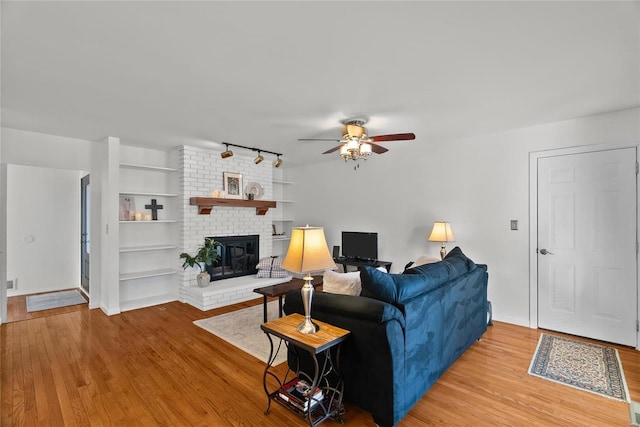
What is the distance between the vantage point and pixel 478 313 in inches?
126

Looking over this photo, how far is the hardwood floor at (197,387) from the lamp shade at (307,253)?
1.03m

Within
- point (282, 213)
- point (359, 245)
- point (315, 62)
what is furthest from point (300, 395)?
point (282, 213)

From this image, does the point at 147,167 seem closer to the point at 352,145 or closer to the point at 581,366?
the point at 352,145

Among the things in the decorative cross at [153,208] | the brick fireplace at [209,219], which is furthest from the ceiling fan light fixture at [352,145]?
the decorative cross at [153,208]

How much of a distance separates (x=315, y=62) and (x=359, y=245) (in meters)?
3.49

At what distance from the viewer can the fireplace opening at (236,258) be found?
5.26m

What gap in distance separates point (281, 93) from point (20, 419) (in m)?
3.08

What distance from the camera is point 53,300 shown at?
490cm

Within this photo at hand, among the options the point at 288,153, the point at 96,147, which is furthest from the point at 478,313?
the point at 96,147

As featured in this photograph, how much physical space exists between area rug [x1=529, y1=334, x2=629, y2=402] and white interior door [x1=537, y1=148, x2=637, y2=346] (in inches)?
12.2

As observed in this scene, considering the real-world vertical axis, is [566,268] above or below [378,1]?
below

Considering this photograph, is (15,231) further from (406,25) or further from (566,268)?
(566,268)

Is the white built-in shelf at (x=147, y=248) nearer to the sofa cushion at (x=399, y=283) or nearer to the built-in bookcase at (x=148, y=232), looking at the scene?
the built-in bookcase at (x=148, y=232)

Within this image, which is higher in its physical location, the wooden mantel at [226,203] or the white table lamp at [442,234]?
the wooden mantel at [226,203]
